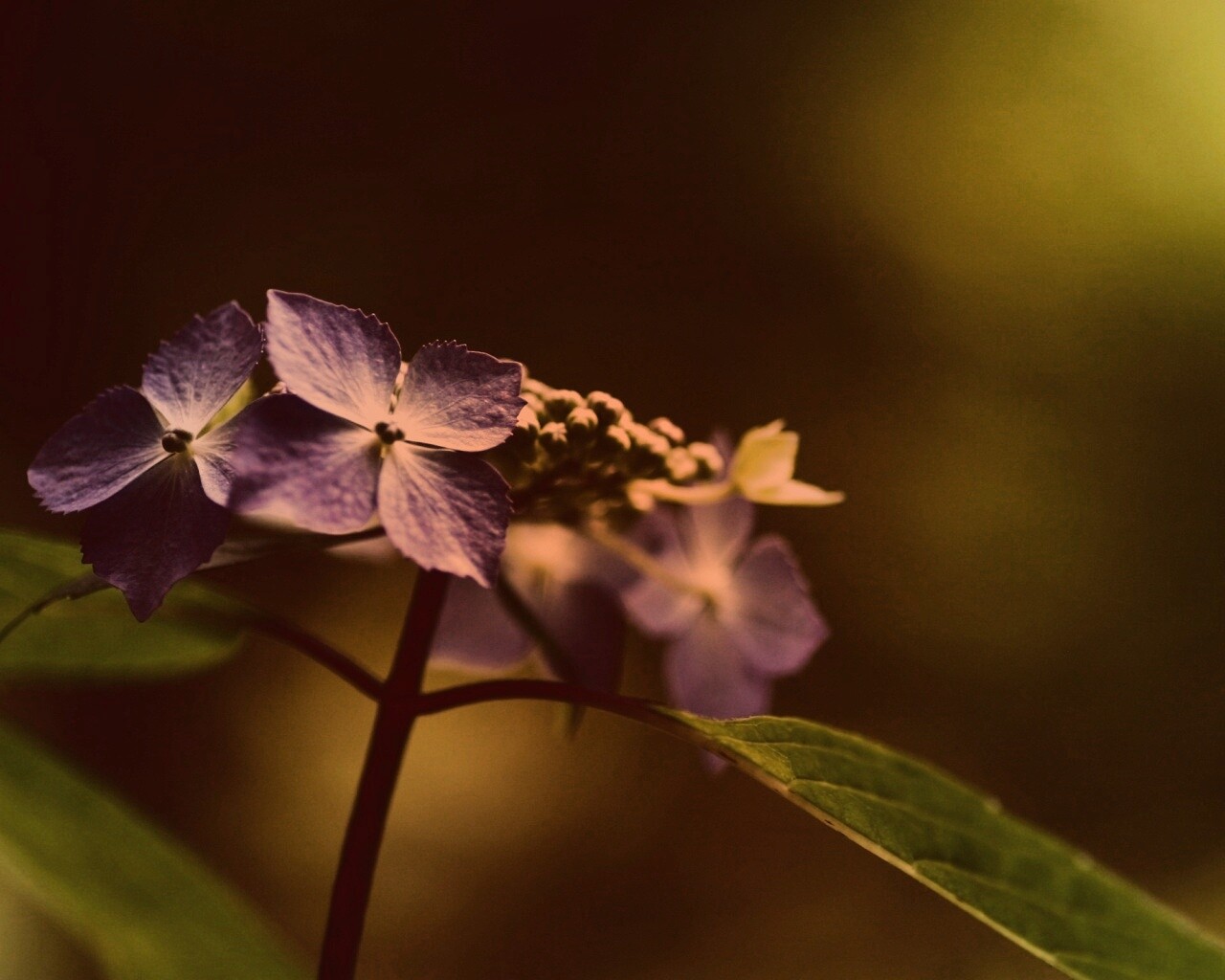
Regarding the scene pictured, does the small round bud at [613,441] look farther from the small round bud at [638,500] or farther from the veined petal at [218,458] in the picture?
the veined petal at [218,458]

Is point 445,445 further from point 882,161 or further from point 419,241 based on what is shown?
point 882,161

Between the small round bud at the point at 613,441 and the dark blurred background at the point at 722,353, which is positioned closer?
the small round bud at the point at 613,441

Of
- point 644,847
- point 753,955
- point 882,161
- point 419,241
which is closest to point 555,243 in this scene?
point 419,241

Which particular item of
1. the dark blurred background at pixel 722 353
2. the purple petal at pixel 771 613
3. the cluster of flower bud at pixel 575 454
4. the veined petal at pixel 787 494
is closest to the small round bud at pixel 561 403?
the cluster of flower bud at pixel 575 454

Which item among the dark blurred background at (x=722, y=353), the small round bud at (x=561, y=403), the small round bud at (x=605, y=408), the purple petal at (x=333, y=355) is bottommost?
the purple petal at (x=333, y=355)

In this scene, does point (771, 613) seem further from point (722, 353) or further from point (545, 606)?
point (722, 353)

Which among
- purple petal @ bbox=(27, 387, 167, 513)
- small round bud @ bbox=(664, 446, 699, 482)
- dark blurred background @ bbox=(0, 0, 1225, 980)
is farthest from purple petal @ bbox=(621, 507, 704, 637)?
dark blurred background @ bbox=(0, 0, 1225, 980)

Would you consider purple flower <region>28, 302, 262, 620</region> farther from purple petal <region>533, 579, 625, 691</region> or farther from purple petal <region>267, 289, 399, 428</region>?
purple petal <region>533, 579, 625, 691</region>
